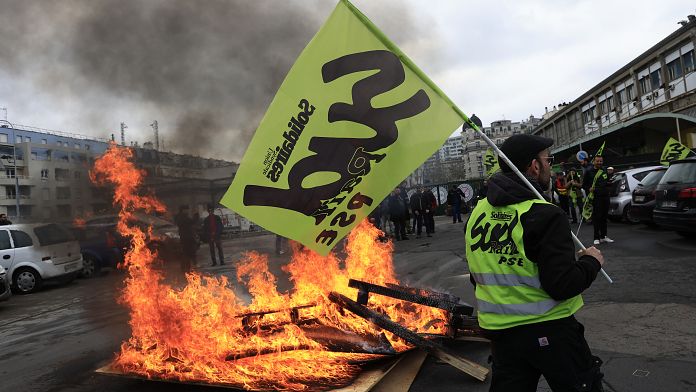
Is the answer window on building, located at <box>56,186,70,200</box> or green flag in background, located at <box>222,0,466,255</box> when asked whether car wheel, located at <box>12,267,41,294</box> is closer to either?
window on building, located at <box>56,186,70,200</box>

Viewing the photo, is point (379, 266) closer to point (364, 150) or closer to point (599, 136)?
point (364, 150)

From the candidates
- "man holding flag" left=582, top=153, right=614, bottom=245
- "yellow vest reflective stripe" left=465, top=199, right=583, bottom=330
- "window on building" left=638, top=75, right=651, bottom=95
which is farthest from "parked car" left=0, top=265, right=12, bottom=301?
"window on building" left=638, top=75, right=651, bottom=95

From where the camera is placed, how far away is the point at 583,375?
6.12ft

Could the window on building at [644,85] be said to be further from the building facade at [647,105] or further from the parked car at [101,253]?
the parked car at [101,253]

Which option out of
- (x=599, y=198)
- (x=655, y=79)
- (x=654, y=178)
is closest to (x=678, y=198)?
(x=599, y=198)

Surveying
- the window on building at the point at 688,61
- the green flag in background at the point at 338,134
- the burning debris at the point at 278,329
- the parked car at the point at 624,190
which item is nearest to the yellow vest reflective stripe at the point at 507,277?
the green flag in background at the point at 338,134

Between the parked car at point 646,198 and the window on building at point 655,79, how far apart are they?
64.3 feet

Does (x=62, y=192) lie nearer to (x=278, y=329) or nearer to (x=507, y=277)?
(x=278, y=329)

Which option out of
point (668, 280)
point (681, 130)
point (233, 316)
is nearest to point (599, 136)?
point (681, 130)

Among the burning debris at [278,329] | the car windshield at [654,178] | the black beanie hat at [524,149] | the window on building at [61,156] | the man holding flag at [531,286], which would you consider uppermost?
the window on building at [61,156]

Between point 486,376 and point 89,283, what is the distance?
1175cm

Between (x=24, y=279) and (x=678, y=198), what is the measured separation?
1457cm

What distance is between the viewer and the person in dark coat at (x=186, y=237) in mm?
6507

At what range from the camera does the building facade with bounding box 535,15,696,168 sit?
22438 mm
